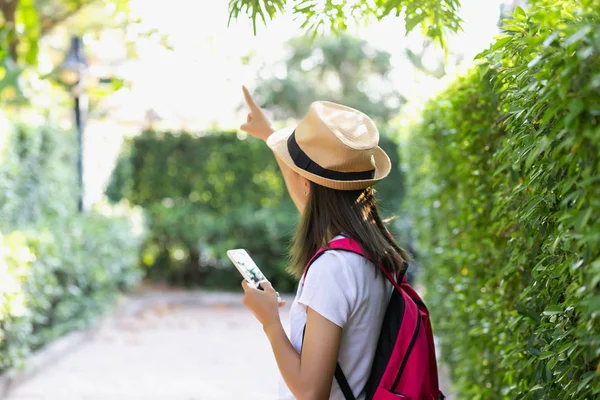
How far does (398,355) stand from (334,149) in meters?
0.66

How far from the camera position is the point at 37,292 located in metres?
6.70

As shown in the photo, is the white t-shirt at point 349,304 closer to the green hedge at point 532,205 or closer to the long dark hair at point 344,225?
the long dark hair at point 344,225

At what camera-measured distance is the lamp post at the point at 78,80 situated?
10070 millimetres

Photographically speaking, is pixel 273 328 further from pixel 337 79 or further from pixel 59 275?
pixel 337 79

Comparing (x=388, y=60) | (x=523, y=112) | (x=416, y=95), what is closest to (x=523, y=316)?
(x=523, y=112)

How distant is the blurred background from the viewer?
2.02 meters

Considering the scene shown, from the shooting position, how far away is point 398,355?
2.31 m

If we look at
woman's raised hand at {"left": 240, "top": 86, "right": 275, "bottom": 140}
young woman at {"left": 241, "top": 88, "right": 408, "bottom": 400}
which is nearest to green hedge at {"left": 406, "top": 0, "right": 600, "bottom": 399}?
young woman at {"left": 241, "top": 88, "right": 408, "bottom": 400}

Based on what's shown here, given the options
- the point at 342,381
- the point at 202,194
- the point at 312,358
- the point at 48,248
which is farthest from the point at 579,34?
the point at 202,194

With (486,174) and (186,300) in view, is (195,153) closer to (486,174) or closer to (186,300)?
(186,300)

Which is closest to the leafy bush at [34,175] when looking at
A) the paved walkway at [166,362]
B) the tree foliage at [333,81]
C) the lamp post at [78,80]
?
the lamp post at [78,80]

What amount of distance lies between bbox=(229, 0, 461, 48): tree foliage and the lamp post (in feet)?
24.2

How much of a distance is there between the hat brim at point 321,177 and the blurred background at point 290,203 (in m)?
0.43

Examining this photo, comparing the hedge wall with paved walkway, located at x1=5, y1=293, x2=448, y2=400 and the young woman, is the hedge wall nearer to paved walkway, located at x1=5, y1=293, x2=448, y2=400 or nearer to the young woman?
paved walkway, located at x1=5, y1=293, x2=448, y2=400
